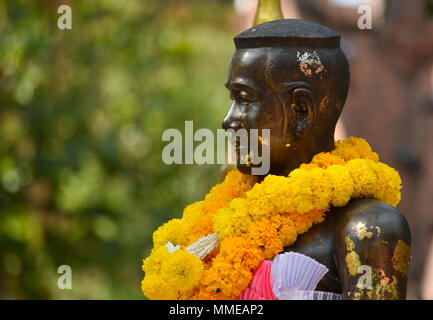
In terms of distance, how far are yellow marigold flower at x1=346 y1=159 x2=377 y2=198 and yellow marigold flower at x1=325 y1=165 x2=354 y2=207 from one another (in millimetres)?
23

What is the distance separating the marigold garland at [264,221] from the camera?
7.84 ft

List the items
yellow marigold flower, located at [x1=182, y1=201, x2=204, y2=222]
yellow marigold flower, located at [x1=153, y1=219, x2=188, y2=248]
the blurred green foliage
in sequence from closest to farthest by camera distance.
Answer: yellow marigold flower, located at [x1=153, y1=219, x2=188, y2=248] < yellow marigold flower, located at [x1=182, y1=201, x2=204, y2=222] < the blurred green foliage

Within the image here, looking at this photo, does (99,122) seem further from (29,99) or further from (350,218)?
(350,218)

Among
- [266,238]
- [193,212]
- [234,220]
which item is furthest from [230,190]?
[266,238]

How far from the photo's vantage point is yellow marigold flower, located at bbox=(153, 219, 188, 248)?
2684 millimetres

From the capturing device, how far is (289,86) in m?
2.48

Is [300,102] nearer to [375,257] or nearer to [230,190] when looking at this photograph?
[230,190]

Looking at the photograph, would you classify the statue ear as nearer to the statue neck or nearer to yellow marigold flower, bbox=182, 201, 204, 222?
the statue neck

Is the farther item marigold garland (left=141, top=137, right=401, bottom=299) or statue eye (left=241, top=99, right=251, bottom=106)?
statue eye (left=241, top=99, right=251, bottom=106)

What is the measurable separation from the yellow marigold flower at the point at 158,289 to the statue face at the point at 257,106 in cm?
64

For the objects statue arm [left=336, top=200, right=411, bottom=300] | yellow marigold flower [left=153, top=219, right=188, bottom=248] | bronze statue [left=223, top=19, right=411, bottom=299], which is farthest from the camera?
yellow marigold flower [left=153, top=219, right=188, bottom=248]

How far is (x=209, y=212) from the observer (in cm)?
278

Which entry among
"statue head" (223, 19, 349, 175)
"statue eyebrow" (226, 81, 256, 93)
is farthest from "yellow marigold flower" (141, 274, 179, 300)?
"statue eyebrow" (226, 81, 256, 93)

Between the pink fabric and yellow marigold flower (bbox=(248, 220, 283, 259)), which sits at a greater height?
yellow marigold flower (bbox=(248, 220, 283, 259))
